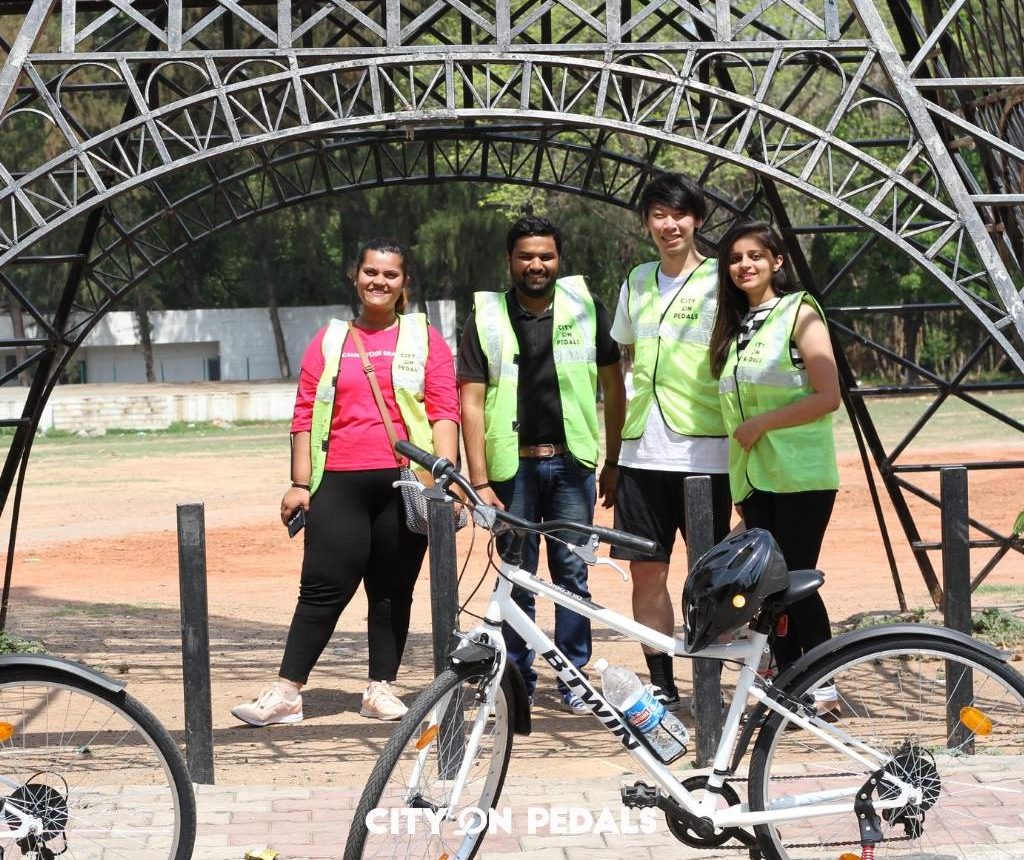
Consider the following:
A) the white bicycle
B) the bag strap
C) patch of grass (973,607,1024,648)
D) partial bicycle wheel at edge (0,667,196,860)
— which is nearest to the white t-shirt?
the bag strap

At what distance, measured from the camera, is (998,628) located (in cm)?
925

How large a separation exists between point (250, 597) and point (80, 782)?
750 cm

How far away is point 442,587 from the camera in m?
5.61

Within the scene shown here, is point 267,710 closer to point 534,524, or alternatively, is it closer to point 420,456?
point 420,456

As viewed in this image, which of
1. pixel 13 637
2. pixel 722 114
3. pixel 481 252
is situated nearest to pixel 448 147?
pixel 481 252

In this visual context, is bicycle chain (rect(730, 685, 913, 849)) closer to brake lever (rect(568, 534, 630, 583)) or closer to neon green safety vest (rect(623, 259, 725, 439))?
brake lever (rect(568, 534, 630, 583))

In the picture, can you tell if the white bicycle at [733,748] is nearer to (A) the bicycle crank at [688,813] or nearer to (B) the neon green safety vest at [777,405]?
(A) the bicycle crank at [688,813]

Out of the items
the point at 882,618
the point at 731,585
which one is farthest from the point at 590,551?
the point at 882,618

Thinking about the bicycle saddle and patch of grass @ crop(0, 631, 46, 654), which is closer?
the bicycle saddle

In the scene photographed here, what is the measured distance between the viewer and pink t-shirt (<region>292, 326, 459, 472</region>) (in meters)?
6.62

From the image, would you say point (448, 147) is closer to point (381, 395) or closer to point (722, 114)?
point (722, 114)

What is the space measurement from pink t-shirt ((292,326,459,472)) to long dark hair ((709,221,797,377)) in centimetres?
118

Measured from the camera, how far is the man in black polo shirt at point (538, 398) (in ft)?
21.9

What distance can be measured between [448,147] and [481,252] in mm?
6673
